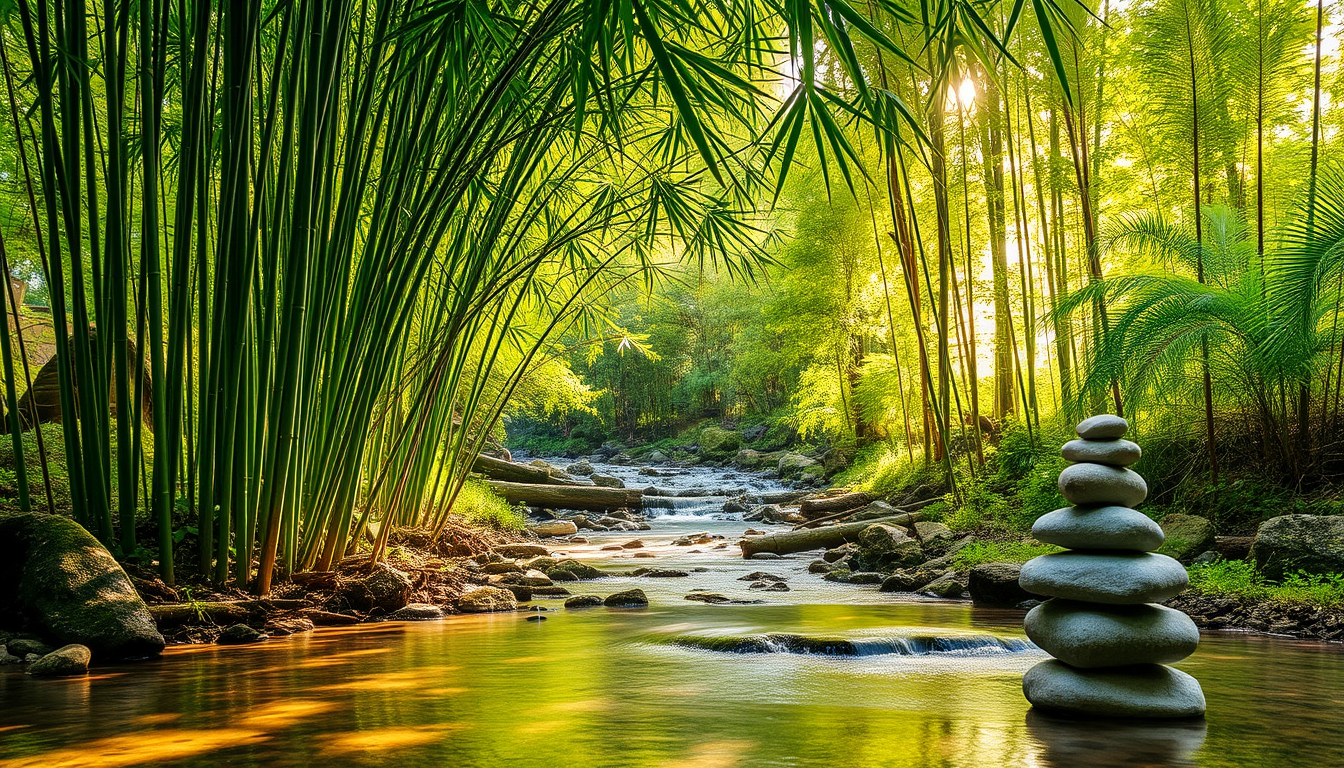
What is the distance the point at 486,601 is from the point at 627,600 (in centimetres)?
77

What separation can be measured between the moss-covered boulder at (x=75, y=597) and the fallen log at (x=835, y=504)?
7062 mm

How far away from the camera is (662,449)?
74.7 feet

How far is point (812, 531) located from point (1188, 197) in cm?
411

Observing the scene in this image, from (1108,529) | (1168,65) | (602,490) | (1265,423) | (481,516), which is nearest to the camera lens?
(1108,529)

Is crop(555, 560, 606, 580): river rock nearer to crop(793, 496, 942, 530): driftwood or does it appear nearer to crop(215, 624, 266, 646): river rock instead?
crop(793, 496, 942, 530): driftwood

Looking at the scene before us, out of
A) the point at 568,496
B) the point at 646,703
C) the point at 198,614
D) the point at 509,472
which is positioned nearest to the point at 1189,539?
the point at 646,703

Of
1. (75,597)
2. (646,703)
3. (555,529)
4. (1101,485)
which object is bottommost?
(555,529)

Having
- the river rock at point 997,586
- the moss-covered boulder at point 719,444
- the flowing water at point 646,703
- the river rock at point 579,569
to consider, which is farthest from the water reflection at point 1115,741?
the moss-covered boulder at point 719,444

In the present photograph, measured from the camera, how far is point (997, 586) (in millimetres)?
4195

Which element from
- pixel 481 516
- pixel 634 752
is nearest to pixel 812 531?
pixel 481 516

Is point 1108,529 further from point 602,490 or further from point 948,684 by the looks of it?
point 602,490

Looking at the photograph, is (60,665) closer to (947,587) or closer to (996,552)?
(947,587)

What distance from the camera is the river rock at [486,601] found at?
3.96 m

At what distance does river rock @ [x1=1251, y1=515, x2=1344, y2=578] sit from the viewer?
354 cm
